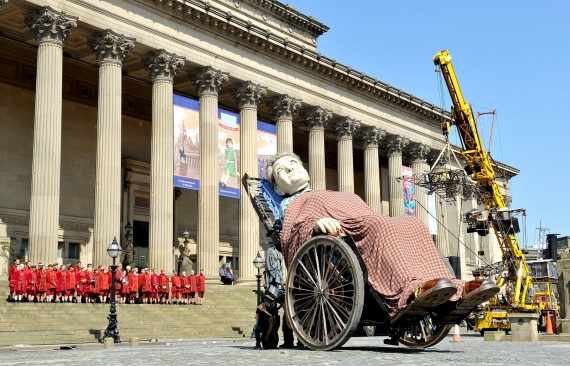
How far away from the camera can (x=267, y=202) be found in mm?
13508

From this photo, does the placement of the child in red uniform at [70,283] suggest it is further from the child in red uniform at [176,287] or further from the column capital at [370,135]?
the column capital at [370,135]

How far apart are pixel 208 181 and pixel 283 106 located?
8.09 metres

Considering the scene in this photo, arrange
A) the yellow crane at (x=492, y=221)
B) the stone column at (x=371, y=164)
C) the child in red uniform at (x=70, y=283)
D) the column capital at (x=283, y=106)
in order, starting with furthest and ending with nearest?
the stone column at (x=371, y=164), the column capital at (x=283, y=106), the yellow crane at (x=492, y=221), the child in red uniform at (x=70, y=283)

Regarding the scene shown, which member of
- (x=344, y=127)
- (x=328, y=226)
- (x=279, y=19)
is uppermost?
(x=279, y=19)

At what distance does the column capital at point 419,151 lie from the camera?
52.8 meters

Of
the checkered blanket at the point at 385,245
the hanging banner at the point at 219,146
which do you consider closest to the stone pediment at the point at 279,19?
the hanging banner at the point at 219,146

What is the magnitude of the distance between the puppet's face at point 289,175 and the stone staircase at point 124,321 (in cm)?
1117

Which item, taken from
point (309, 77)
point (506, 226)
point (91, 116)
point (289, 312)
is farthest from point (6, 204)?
point (289, 312)

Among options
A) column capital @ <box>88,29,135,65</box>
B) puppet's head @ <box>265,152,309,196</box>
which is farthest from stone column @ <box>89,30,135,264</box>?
puppet's head @ <box>265,152,309,196</box>

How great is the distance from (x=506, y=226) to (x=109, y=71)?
19.2m

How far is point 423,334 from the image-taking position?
40.8 ft

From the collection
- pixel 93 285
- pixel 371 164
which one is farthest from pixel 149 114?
pixel 93 285

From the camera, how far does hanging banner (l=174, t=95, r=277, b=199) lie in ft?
112

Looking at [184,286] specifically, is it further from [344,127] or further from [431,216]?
[431,216]
